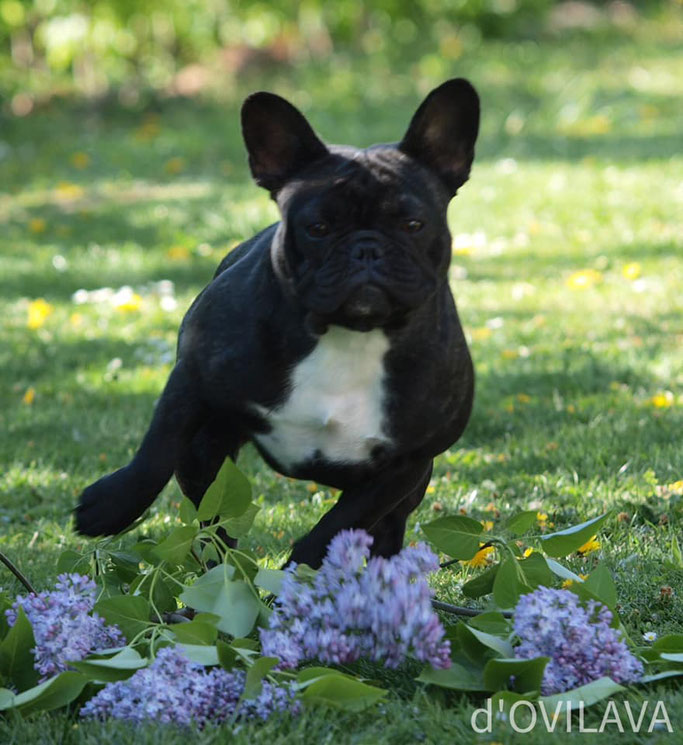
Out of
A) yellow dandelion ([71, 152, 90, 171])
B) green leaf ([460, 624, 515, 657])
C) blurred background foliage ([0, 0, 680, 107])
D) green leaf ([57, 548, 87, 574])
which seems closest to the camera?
green leaf ([460, 624, 515, 657])

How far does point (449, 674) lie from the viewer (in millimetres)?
2764

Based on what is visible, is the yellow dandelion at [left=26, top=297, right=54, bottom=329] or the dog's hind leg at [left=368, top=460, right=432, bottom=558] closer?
the dog's hind leg at [left=368, top=460, right=432, bottom=558]

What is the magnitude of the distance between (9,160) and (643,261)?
22.9ft

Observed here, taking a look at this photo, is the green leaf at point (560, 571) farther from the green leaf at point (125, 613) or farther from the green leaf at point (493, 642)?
the green leaf at point (125, 613)

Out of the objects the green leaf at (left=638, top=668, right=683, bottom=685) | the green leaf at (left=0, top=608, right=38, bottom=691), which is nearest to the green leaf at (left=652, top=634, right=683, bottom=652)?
the green leaf at (left=638, top=668, right=683, bottom=685)

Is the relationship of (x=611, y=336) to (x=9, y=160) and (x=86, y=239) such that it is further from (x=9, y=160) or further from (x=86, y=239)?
(x=9, y=160)

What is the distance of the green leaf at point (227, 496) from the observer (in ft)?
9.99

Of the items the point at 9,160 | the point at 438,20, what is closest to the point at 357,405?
the point at 9,160

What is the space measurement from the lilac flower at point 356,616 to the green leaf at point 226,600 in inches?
4.4

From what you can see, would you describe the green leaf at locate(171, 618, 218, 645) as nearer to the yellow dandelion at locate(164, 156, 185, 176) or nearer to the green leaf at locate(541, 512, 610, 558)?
the green leaf at locate(541, 512, 610, 558)

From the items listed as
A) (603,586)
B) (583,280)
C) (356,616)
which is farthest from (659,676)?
(583,280)

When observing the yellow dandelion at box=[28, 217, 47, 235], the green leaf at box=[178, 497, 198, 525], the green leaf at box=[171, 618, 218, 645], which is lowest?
the green leaf at box=[171, 618, 218, 645]

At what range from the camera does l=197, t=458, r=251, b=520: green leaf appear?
9.99 feet

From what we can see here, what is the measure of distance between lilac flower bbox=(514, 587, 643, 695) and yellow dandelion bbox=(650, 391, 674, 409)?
2.49m
